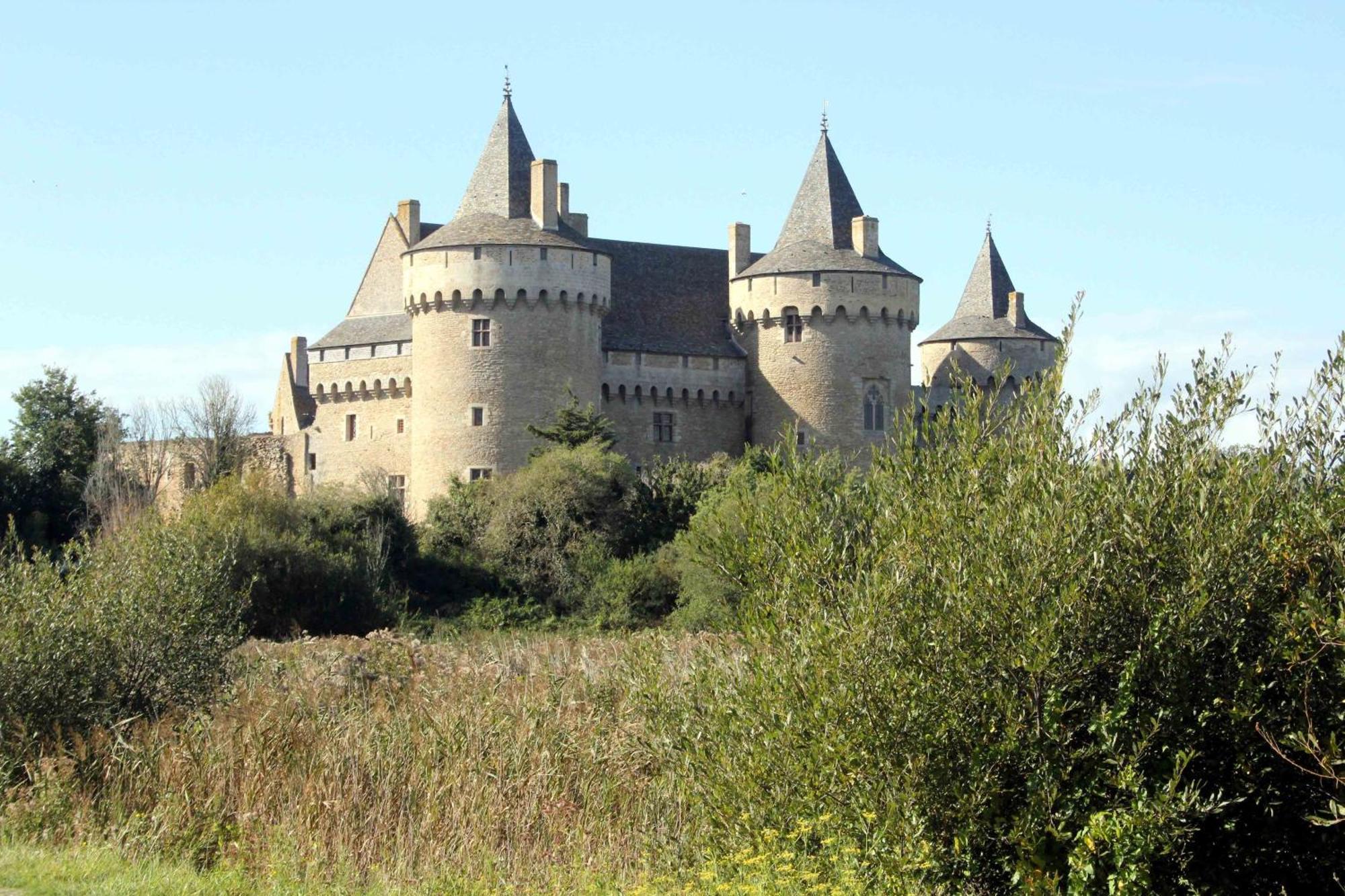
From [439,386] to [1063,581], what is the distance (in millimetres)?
32215

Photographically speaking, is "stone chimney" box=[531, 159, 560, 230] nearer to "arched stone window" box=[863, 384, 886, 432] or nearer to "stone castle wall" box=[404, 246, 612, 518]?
"stone castle wall" box=[404, 246, 612, 518]

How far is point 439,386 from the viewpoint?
44125mm

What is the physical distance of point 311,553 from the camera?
36.6 meters

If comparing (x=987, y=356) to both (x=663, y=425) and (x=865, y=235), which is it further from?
(x=663, y=425)

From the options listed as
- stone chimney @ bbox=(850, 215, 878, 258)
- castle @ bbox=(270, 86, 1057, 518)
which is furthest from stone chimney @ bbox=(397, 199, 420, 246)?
stone chimney @ bbox=(850, 215, 878, 258)

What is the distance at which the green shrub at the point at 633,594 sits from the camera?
38441 millimetres

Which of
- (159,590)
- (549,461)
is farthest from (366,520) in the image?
(159,590)

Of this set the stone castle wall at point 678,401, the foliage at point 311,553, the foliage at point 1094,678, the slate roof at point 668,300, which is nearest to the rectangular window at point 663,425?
the stone castle wall at point 678,401

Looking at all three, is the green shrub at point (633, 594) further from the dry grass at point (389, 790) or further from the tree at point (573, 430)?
the dry grass at point (389, 790)

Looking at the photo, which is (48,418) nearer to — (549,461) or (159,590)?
(549,461)

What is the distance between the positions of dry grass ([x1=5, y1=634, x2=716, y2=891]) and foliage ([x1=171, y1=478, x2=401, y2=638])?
1386 cm

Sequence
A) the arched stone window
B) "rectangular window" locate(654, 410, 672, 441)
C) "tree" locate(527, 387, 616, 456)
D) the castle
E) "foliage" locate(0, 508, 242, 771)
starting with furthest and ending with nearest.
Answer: "rectangular window" locate(654, 410, 672, 441), the arched stone window, the castle, "tree" locate(527, 387, 616, 456), "foliage" locate(0, 508, 242, 771)

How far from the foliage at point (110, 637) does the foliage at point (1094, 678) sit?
24.8 ft

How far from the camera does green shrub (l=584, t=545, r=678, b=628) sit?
126 ft
